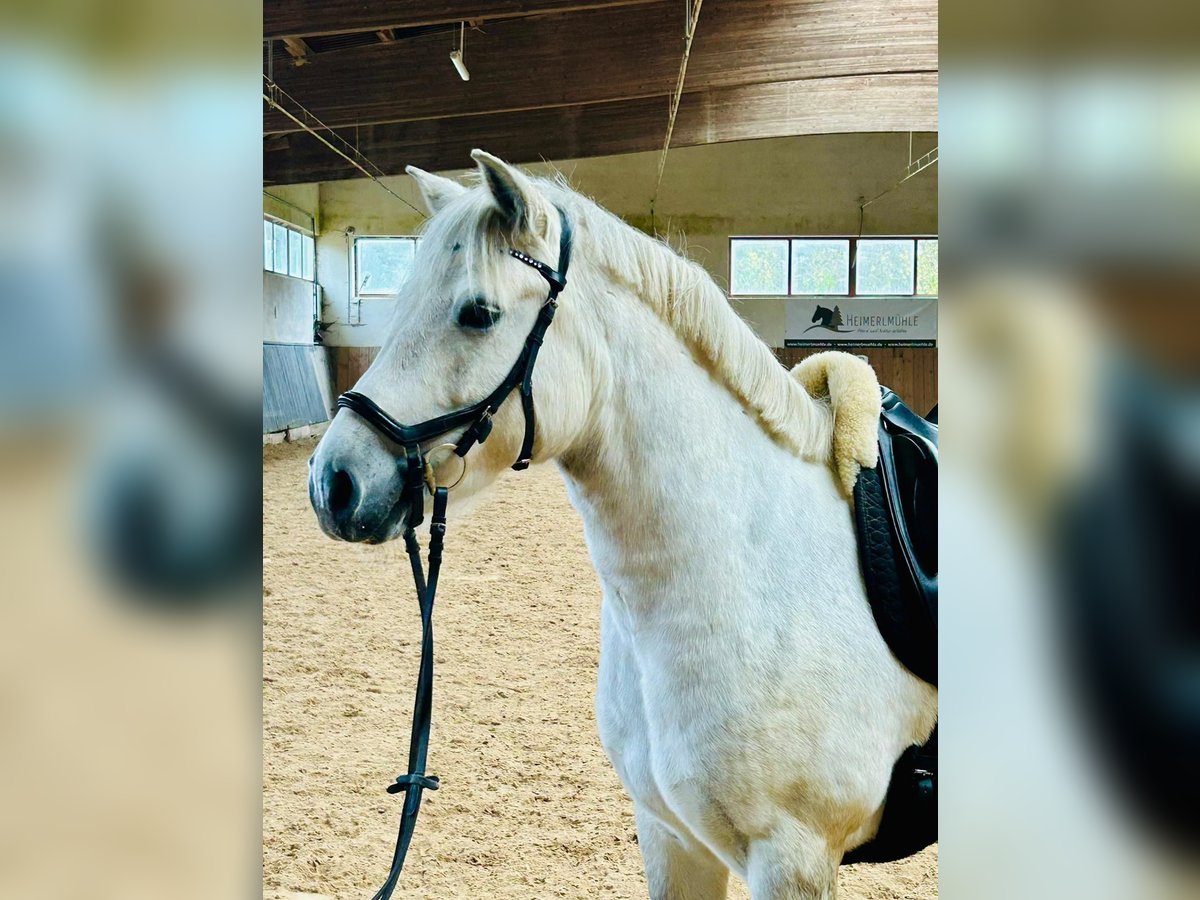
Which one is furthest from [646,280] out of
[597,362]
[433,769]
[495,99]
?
[495,99]

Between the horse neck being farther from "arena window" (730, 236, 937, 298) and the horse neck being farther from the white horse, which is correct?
"arena window" (730, 236, 937, 298)

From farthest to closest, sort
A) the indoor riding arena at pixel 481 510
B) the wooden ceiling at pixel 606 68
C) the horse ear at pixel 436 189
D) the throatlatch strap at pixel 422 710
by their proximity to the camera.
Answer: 1. the wooden ceiling at pixel 606 68
2. the indoor riding arena at pixel 481 510
3. the horse ear at pixel 436 189
4. the throatlatch strap at pixel 422 710

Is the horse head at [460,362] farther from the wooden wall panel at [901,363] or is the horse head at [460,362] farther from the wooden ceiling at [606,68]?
the wooden wall panel at [901,363]

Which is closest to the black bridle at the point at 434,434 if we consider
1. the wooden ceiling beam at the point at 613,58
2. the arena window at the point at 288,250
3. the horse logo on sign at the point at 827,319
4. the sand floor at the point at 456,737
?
the sand floor at the point at 456,737

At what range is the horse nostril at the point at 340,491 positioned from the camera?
1.14 metres

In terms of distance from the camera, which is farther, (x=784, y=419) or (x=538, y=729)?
(x=538, y=729)

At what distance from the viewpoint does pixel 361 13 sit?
487 cm

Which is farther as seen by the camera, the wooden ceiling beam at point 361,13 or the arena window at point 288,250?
the arena window at point 288,250

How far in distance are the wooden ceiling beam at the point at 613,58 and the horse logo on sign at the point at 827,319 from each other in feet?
29.2

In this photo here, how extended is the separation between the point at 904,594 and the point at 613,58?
601 cm

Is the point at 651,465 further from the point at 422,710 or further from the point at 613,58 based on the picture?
the point at 613,58
